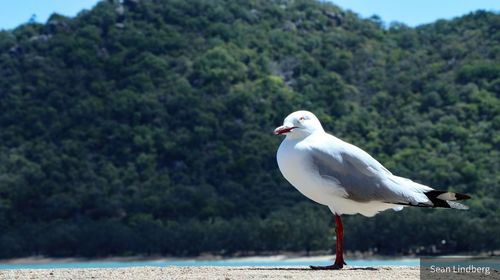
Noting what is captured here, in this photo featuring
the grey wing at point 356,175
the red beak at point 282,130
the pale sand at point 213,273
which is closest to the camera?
the pale sand at point 213,273

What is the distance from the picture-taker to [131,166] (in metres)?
99.4

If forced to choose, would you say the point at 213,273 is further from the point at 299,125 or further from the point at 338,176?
the point at 299,125

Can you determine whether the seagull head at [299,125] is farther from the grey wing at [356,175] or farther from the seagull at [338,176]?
the grey wing at [356,175]

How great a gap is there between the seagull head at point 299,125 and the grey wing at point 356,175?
11.7 inches

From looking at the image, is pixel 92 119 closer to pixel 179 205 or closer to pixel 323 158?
pixel 179 205

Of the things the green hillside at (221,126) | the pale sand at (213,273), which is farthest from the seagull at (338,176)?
the green hillside at (221,126)

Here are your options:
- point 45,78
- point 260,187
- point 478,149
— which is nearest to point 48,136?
point 45,78

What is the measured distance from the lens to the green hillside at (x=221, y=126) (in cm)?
8812

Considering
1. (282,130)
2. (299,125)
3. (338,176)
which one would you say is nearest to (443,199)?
(338,176)

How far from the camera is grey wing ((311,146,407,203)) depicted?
14383 mm

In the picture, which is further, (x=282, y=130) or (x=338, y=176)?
(x=338, y=176)

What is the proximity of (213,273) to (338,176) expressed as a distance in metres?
1.94

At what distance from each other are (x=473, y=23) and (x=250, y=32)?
2382 centimetres

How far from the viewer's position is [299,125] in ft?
47.2
